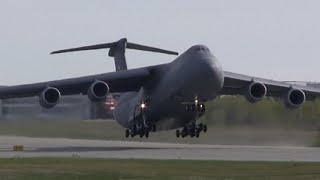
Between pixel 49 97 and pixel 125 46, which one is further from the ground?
pixel 125 46

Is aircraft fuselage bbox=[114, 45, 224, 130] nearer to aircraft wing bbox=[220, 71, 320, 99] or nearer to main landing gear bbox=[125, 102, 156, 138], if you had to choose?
main landing gear bbox=[125, 102, 156, 138]

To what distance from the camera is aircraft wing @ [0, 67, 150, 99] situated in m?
41.7

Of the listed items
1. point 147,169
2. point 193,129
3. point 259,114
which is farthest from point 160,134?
point 147,169

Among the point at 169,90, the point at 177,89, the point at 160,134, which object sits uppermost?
the point at 160,134

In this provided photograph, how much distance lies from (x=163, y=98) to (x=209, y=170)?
51.2 feet

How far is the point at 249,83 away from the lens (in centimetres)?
4231

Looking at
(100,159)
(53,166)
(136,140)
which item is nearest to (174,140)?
(136,140)

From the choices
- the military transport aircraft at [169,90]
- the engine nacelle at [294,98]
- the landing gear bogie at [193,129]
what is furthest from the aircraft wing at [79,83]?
the engine nacelle at [294,98]

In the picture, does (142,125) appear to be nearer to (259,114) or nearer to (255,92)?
(255,92)

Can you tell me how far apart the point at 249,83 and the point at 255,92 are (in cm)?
59

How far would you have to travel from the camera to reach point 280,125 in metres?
43.6

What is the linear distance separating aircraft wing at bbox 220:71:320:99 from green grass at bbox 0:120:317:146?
195cm

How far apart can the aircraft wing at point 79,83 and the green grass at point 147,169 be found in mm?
11766

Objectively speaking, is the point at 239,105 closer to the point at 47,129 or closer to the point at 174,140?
the point at 174,140
